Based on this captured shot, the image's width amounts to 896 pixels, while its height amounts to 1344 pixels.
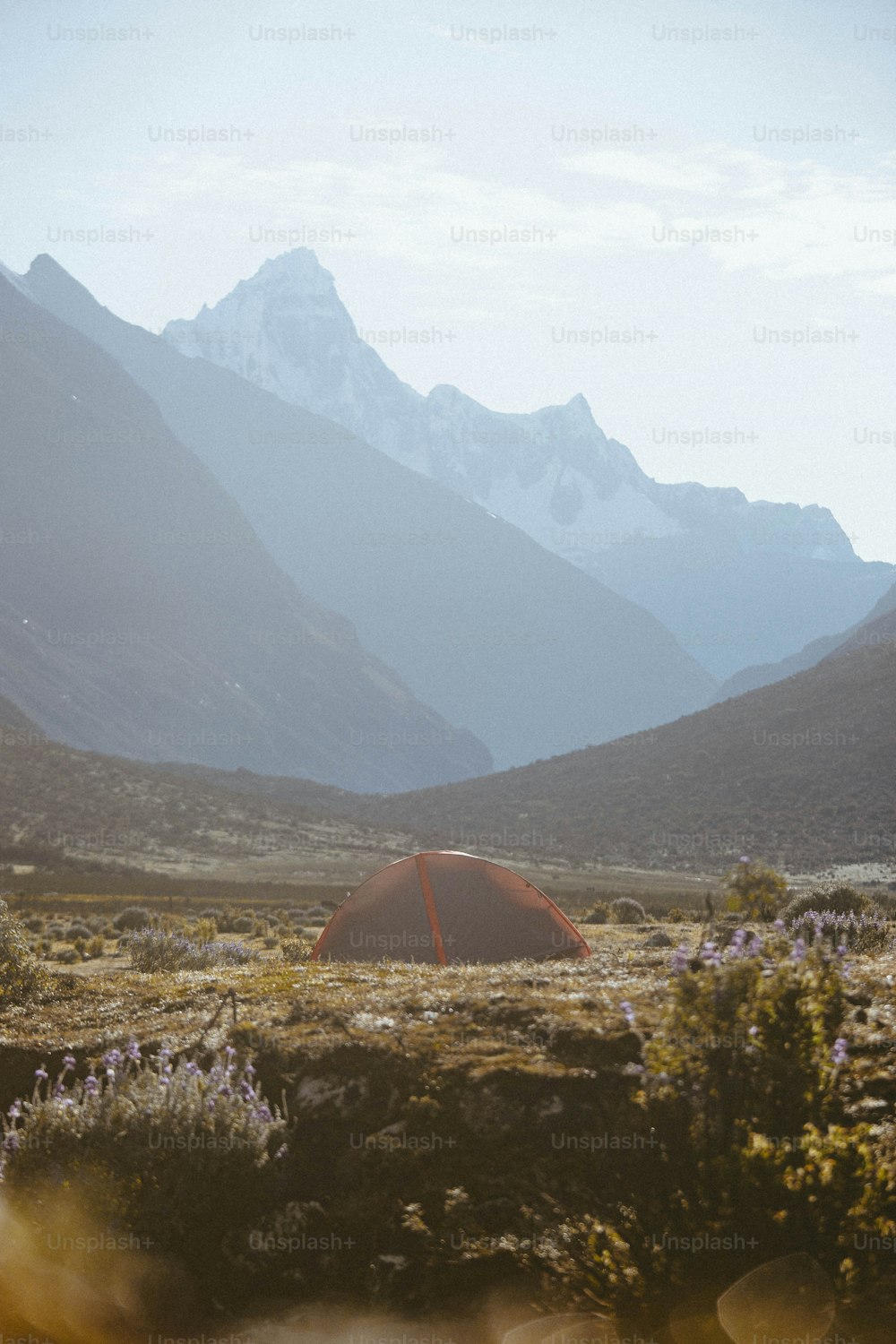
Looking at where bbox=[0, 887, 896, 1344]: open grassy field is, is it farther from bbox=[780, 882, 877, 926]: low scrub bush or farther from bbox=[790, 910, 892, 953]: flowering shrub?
bbox=[780, 882, 877, 926]: low scrub bush

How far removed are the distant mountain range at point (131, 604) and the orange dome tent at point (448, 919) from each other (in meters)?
115

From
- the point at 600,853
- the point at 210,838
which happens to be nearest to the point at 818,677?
the point at 600,853

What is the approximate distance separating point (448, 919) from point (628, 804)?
6040cm

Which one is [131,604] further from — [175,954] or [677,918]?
[175,954]

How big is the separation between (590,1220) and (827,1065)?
5.27ft

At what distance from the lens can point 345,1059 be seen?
24.5 feet

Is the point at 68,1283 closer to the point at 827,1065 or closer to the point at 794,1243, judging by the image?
the point at 794,1243

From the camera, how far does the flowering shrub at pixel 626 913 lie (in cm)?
3169

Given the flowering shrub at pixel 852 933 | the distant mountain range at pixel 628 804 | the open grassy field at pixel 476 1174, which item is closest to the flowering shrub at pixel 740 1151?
the open grassy field at pixel 476 1174

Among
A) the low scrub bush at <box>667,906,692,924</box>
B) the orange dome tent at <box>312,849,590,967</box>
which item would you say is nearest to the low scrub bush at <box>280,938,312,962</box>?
the orange dome tent at <box>312,849,590,967</box>

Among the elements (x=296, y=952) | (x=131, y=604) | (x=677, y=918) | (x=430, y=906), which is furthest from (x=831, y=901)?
(x=131, y=604)

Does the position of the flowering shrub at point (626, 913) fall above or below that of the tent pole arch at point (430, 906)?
below

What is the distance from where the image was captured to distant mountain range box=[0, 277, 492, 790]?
141625 mm

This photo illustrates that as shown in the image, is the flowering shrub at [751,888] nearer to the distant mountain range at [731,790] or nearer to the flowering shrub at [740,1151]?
the flowering shrub at [740,1151]
